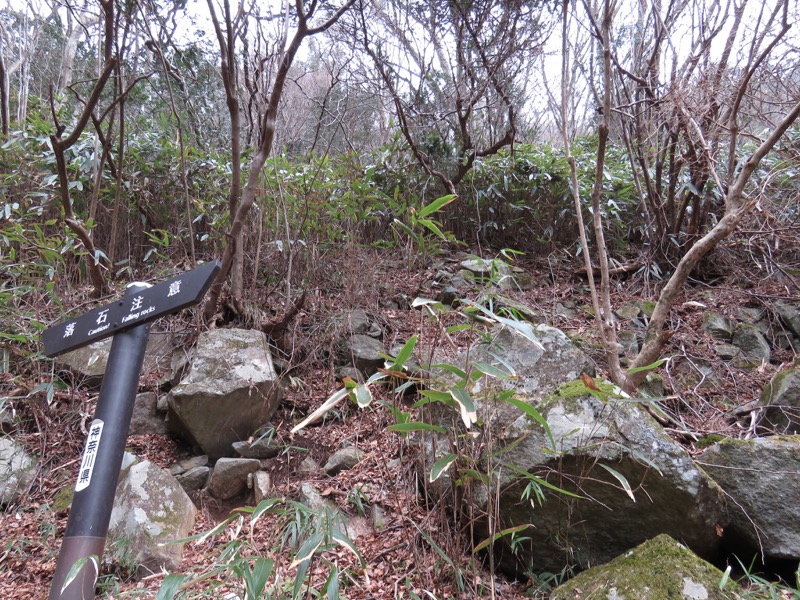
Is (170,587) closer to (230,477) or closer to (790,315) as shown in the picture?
(230,477)

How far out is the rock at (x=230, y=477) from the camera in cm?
273

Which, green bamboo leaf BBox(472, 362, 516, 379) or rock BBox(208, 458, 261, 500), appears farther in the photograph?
rock BBox(208, 458, 261, 500)

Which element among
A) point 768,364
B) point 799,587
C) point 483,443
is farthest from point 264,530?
point 768,364

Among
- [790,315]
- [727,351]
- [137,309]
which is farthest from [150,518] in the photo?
[790,315]

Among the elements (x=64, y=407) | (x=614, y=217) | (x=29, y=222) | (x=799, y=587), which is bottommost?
(x=799, y=587)

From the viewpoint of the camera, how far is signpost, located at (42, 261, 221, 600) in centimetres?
159

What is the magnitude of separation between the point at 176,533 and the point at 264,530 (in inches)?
17.1

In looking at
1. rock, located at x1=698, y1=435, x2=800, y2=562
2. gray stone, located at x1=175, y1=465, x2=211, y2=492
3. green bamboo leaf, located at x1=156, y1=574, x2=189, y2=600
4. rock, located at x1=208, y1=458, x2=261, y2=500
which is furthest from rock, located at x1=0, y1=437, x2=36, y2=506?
rock, located at x1=698, y1=435, x2=800, y2=562

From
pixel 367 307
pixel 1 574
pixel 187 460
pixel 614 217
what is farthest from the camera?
pixel 614 217

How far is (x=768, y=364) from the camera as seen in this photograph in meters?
3.74

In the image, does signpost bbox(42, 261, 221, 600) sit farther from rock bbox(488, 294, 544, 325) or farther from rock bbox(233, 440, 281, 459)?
rock bbox(488, 294, 544, 325)

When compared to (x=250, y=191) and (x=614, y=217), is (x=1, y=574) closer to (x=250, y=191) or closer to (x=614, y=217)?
(x=250, y=191)

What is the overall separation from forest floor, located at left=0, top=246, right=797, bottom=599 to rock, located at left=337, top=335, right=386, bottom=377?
0.13 metres

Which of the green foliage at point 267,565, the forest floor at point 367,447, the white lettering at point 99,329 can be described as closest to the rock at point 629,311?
the forest floor at point 367,447
